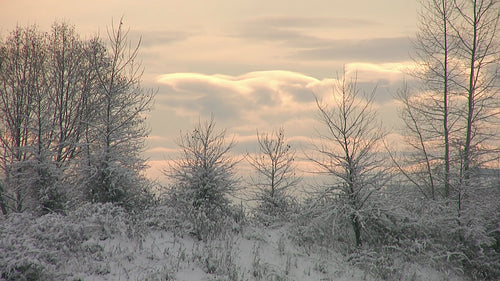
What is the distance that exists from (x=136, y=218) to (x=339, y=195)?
7.50 m

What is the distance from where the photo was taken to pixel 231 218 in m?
15.3

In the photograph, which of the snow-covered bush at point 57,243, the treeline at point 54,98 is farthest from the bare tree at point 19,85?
the snow-covered bush at point 57,243

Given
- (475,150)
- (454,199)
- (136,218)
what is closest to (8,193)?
(136,218)

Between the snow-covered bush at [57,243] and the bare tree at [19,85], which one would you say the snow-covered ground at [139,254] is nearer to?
the snow-covered bush at [57,243]

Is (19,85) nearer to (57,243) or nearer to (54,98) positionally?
(54,98)

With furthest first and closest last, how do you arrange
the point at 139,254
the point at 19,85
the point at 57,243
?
the point at 19,85 < the point at 139,254 < the point at 57,243

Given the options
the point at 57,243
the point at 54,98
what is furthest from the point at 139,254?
the point at 54,98

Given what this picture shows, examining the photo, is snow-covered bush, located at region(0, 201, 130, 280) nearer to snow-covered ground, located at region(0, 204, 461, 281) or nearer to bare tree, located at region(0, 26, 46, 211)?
snow-covered ground, located at region(0, 204, 461, 281)

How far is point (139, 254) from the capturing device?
11914 mm

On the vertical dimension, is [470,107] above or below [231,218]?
above

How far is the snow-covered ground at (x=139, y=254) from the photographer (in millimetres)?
10570

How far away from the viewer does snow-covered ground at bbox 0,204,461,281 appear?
1057 centimetres

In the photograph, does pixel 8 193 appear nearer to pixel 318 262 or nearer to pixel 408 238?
pixel 318 262

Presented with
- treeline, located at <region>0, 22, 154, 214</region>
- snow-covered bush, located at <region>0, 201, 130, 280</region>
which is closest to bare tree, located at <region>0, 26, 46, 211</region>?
treeline, located at <region>0, 22, 154, 214</region>
